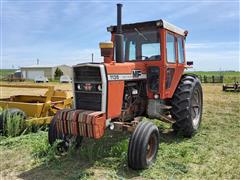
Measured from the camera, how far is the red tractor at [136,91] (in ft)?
15.8

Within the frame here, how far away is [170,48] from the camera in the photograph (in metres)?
6.61

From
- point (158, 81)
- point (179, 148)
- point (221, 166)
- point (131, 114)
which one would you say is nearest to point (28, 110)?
point (131, 114)

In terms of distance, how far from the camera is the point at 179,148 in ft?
19.7

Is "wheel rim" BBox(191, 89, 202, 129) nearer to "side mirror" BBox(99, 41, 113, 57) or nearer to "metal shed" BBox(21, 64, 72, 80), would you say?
"side mirror" BBox(99, 41, 113, 57)

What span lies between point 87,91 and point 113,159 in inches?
50.0

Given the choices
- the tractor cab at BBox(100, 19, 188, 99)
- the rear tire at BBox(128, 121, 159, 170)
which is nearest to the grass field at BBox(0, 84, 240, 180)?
the rear tire at BBox(128, 121, 159, 170)

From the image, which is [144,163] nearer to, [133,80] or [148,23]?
[133,80]

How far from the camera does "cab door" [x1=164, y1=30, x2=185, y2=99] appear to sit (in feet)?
20.9

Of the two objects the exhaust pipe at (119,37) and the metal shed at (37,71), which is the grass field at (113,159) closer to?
the exhaust pipe at (119,37)

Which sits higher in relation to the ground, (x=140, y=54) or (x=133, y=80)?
(x=140, y=54)

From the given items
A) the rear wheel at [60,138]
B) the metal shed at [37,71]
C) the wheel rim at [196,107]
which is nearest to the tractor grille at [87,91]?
the rear wheel at [60,138]

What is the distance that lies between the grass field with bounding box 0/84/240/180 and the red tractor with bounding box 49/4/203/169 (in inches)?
11.1

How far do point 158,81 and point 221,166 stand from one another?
2.08 m

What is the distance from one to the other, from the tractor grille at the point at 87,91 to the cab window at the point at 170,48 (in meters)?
2.06
